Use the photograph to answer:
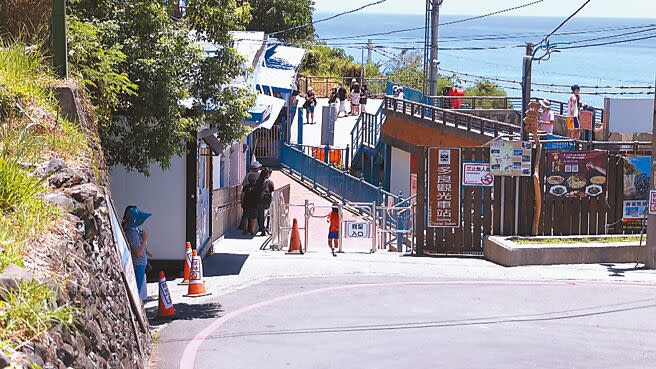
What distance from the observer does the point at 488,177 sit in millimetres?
19219

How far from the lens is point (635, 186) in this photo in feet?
64.4

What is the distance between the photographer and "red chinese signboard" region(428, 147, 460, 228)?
63.4 ft

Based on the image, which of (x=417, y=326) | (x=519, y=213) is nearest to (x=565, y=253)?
(x=519, y=213)

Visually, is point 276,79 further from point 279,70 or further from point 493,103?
point 493,103

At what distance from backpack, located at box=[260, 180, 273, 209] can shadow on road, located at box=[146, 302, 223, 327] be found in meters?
8.76

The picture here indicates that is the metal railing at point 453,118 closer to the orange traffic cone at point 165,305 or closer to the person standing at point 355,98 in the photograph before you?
the person standing at point 355,98

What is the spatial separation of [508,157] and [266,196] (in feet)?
20.4

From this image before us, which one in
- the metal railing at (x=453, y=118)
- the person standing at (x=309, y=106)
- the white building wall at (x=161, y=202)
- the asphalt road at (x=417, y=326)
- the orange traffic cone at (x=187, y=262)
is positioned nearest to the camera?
the asphalt road at (x=417, y=326)

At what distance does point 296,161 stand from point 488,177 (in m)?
15.9

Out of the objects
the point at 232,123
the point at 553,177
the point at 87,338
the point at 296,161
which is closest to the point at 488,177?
the point at 553,177

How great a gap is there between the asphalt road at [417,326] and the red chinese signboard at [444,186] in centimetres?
323

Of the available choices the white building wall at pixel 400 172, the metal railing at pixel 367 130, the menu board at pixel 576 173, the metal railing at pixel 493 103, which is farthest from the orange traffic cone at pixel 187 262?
the metal railing at pixel 367 130

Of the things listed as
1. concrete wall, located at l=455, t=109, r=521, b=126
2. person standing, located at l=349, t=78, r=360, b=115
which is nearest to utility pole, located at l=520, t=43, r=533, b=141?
concrete wall, located at l=455, t=109, r=521, b=126

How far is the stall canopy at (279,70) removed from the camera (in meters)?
31.3
